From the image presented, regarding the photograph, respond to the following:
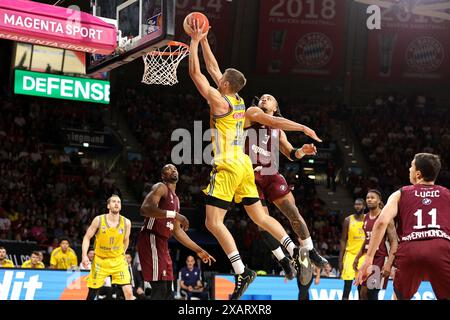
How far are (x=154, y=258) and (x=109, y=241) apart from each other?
195cm

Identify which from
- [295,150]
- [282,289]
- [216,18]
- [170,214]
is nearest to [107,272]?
[170,214]

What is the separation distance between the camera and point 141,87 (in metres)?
30.5

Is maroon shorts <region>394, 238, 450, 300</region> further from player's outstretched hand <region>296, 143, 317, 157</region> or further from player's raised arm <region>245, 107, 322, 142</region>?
player's outstretched hand <region>296, 143, 317, 157</region>

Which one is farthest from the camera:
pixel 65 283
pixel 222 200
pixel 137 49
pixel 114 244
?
pixel 65 283

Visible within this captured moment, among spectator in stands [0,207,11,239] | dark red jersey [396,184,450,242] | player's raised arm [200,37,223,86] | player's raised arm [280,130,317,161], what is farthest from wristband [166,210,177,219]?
spectator in stands [0,207,11,239]

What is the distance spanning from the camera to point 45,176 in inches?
882

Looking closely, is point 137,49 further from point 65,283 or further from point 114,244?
point 65,283

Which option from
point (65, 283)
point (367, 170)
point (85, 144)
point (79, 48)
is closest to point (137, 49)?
point (79, 48)

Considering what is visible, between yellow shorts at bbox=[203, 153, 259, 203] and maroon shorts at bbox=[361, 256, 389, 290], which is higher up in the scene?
yellow shorts at bbox=[203, 153, 259, 203]

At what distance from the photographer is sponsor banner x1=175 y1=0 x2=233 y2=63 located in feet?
88.2

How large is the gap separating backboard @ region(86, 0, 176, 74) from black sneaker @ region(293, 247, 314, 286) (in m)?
3.76

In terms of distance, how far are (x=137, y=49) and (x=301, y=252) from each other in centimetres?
433

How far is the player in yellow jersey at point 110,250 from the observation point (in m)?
11.2

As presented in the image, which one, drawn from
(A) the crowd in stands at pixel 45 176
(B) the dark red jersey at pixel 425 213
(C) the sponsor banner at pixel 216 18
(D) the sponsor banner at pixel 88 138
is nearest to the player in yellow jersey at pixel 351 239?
(B) the dark red jersey at pixel 425 213
